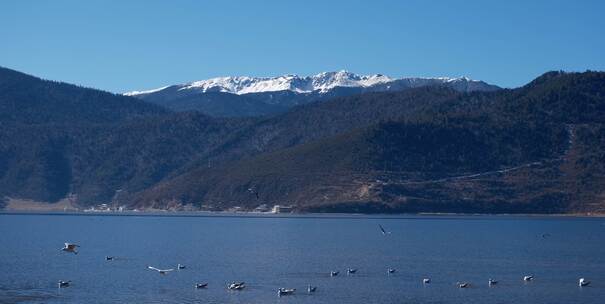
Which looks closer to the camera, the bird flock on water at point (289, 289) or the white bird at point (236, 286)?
the bird flock on water at point (289, 289)

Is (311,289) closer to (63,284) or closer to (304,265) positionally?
(63,284)

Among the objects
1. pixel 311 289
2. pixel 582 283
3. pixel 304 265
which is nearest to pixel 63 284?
pixel 311 289

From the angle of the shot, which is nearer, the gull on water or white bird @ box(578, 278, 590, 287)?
the gull on water

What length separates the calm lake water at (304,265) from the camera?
8394 centimetres

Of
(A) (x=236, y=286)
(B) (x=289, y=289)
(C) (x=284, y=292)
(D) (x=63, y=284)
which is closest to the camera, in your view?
(C) (x=284, y=292)

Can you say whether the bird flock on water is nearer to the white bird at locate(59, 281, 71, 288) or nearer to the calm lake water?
the white bird at locate(59, 281, 71, 288)

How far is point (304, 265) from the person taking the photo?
108688 mm

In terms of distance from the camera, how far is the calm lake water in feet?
275

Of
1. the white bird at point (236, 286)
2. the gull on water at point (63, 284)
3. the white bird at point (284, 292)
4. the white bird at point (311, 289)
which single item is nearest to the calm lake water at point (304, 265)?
the white bird at point (311, 289)

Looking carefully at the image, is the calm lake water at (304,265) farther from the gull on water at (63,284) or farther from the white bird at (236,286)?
the white bird at (236,286)

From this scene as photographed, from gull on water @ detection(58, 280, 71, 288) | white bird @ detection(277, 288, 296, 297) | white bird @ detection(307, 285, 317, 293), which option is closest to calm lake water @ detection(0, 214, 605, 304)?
white bird @ detection(307, 285, 317, 293)

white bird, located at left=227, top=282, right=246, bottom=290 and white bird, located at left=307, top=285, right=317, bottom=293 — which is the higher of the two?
white bird, located at left=227, top=282, right=246, bottom=290

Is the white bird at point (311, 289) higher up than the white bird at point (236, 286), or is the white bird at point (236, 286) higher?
the white bird at point (236, 286)

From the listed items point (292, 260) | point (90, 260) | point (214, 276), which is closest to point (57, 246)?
point (90, 260)
